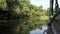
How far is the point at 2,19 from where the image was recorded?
710 cm

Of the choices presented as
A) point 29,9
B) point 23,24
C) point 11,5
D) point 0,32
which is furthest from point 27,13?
point 0,32

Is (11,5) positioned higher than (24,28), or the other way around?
(11,5)

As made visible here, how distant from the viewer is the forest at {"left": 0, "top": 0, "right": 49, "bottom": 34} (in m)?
5.81

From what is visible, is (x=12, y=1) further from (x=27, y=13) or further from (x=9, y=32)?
(x=9, y=32)

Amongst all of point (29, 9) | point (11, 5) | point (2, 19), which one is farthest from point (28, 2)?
point (2, 19)

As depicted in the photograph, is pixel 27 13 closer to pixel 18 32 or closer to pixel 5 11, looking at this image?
pixel 5 11

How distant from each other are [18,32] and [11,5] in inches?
91.1

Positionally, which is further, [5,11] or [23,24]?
[5,11]

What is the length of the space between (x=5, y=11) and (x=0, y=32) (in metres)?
1.86

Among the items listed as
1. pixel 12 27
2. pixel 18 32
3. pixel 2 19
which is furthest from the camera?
pixel 2 19

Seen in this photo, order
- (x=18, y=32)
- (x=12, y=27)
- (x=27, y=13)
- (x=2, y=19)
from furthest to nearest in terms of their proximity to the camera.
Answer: (x=27, y=13)
(x=2, y=19)
(x=12, y=27)
(x=18, y=32)

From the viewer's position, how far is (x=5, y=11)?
736 centimetres

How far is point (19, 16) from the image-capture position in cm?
762

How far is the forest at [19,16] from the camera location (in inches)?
229
